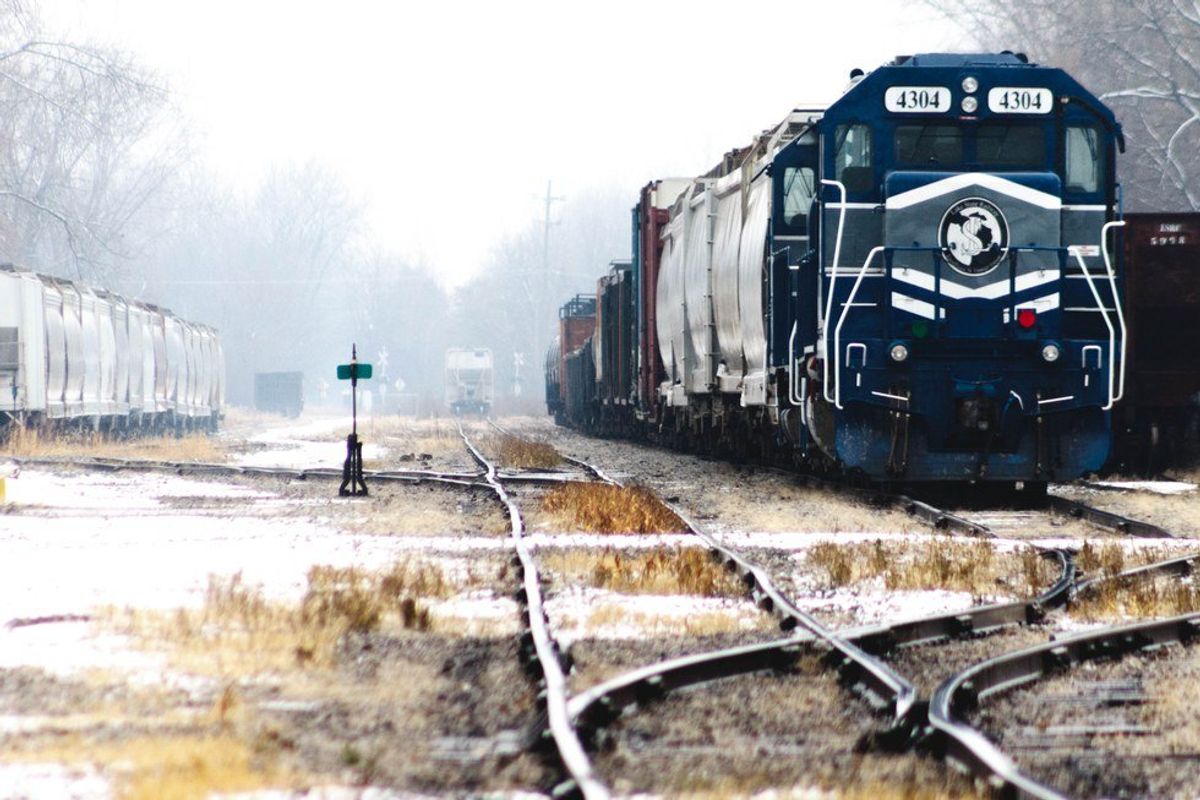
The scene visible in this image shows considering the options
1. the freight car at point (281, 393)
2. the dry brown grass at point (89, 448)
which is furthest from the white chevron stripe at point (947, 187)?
the freight car at point (281, 393)

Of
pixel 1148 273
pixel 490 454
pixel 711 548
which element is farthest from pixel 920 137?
pixel 490 454

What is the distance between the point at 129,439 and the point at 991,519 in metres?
27.8

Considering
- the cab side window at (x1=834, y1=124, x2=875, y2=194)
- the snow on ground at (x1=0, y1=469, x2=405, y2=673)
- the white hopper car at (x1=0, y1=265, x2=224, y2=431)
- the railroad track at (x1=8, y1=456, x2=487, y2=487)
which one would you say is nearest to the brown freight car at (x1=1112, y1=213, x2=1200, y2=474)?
the cab side window at (x1=834, y1=124, x2=875, y2=194)

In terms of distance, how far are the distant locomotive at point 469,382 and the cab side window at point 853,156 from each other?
61650 mm

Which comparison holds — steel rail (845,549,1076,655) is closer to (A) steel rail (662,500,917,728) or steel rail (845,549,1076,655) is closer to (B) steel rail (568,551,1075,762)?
(B) steel rail (568,551,1075,762)

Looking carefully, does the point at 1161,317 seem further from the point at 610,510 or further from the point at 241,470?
the point at 241,470

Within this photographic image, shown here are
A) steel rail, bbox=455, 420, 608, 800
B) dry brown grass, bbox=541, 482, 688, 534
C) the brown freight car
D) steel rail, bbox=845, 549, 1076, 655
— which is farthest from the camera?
the brown freight car

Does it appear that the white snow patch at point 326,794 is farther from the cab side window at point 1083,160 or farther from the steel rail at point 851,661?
the cab side window at point 1083,160

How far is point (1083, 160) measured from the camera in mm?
14461

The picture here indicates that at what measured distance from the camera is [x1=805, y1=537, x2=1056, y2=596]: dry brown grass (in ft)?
30.3

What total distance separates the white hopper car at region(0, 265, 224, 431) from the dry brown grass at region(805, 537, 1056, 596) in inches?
815

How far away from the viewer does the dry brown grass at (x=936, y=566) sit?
9227 mm

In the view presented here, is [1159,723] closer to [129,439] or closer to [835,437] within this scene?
[835,437]

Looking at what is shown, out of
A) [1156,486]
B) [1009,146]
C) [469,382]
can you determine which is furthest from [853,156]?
[469,382]
